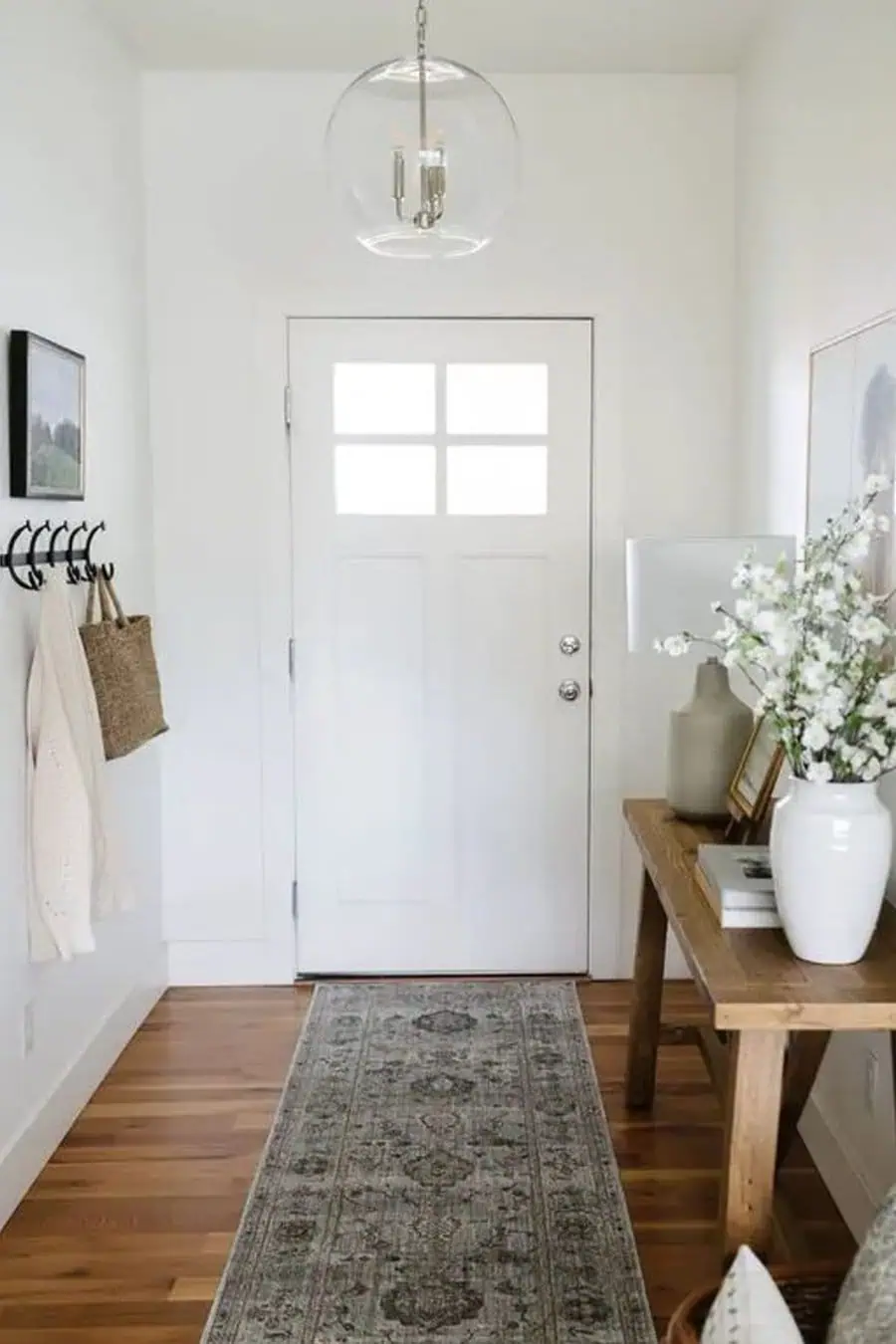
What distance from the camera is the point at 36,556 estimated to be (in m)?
2.74

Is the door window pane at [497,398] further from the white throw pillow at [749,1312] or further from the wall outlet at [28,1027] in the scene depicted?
the white throw pillow at [749,1312]

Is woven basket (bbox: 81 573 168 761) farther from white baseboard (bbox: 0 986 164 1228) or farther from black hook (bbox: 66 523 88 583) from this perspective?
white baseboard (bbox: 0 986 164 1228)

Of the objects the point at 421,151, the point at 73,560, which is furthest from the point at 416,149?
the point at 73,560

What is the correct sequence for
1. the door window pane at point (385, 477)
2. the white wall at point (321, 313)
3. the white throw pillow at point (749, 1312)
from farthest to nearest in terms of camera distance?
the door window pane at point (385, 477) → the white wall at point (321, 313) → the white throw pillow at point (749, 1312)

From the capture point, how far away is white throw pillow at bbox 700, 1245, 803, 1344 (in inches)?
57.3

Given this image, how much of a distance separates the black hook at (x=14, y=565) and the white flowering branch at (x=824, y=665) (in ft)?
4.78

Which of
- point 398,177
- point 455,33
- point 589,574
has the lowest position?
point 589,574

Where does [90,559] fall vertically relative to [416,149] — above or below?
below

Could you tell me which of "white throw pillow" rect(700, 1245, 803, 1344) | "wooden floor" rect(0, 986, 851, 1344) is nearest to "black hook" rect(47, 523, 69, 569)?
"wooden floor" rect(0, 986, 851, 1344)

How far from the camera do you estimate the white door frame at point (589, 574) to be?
3684mm

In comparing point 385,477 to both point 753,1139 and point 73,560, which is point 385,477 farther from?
point 753,1139

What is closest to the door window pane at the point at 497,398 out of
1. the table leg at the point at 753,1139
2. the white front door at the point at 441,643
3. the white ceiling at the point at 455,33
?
the white front door at the point at 441,643

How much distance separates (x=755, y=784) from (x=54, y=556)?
62.5 inches

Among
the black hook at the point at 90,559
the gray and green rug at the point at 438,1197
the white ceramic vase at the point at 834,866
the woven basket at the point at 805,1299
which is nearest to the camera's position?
the woven basket at the point at 805,1299
